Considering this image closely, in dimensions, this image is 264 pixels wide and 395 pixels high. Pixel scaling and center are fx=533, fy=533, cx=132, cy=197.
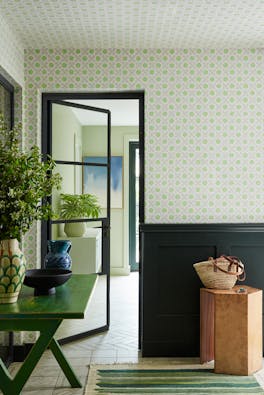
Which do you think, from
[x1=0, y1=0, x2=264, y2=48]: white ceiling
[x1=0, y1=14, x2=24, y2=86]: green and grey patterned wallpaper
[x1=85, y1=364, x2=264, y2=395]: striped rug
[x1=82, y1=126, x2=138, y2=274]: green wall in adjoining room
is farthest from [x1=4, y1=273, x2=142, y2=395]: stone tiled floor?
[x1=0, y1=0, x2=264, y2=48]: white ceiling

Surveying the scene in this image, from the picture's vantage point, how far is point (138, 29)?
4.06 meters

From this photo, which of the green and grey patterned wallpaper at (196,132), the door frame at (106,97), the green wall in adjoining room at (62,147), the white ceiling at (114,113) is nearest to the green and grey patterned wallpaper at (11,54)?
the green and grey patterned wallpaper at (196,132)

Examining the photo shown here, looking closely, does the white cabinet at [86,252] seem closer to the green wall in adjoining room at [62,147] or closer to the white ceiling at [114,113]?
the green wall in adjoining room at [62,147]

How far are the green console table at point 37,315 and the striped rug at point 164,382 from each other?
0.88 m

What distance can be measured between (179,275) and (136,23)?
2051 millimetres

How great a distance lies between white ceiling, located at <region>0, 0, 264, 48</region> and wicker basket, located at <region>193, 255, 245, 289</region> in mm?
1765

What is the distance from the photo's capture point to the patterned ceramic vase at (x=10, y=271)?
2.76m

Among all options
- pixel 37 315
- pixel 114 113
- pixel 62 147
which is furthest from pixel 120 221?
pixel 37 315

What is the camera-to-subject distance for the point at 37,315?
8.36 ft

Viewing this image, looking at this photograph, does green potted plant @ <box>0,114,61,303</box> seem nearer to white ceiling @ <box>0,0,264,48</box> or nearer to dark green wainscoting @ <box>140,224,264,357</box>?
white ceiling @ <box>0,0,264,48</box>

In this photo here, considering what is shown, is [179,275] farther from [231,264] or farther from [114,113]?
[114,113]

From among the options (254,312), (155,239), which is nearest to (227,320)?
(254,312)

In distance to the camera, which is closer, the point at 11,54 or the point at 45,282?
the point at 45,282

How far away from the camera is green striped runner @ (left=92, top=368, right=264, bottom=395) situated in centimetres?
366
